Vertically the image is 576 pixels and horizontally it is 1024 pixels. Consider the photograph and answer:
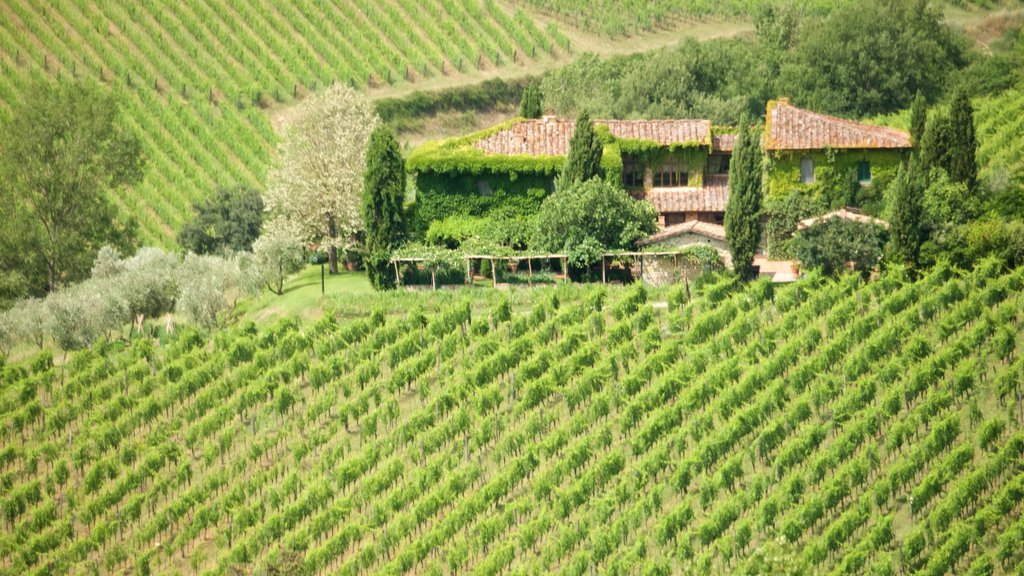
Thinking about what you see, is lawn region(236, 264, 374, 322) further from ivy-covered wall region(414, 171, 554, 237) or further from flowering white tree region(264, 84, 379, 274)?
ivy-covered wall region(414, 171, 554, 237)

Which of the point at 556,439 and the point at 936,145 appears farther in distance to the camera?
the point at 936,145

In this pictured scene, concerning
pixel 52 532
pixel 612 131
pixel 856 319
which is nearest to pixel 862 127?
pixel 612 131

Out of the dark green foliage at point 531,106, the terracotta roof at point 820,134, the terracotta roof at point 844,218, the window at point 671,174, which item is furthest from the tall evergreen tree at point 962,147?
the dark green foliage at point 531,106

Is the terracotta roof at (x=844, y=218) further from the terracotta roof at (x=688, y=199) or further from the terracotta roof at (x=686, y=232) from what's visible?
the terracotta roof at (x=688, y=199)

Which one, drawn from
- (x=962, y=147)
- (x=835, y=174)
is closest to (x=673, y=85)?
(x=835, y=174)

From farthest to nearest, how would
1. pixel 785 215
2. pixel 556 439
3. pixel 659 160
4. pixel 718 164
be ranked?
1. pixel 718 164
2. pixel 659 160
3. pixel 785 215
4. pixel 556 439

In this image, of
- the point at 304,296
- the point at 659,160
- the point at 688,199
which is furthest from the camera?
the point at 659,160

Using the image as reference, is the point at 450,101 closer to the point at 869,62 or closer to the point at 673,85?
the point at 673,85
